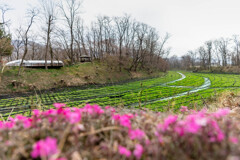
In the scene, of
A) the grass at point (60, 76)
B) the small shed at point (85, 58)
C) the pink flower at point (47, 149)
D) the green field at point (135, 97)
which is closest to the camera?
the pink flower at point (47, 149)

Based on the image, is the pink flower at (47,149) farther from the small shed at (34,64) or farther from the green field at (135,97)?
the small shed at (34,64)

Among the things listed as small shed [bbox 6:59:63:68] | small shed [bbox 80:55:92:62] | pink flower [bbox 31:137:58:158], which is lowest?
pink flower [bbox 31:137:58:158]

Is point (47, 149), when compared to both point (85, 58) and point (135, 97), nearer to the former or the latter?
point (135, 97)

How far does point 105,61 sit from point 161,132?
31.6 meters

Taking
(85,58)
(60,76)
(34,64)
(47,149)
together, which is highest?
(85,58)

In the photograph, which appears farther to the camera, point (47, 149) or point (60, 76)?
point (60, 76)

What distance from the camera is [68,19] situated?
91.9 ft

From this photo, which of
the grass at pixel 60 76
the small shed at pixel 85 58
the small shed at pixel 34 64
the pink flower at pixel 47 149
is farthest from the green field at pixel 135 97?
the small shed at pixel 85 58

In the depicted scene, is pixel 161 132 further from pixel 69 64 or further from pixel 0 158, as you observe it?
pixel 69 64

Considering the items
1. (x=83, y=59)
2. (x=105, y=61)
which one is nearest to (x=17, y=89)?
(x=83, y=59)

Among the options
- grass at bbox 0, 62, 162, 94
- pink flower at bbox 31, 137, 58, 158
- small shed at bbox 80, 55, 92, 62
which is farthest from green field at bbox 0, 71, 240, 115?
small shed at bbox 80, 55, 92, 62

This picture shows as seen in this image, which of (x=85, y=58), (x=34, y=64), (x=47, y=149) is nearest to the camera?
(x=47, y=149)

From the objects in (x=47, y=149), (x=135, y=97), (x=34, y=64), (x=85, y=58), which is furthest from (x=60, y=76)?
(x=47, y=149)

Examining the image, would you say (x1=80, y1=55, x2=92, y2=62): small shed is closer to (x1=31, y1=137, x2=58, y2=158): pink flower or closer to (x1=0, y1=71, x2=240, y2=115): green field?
(x1=0, y1=71, x2=240, y2=115): green field
